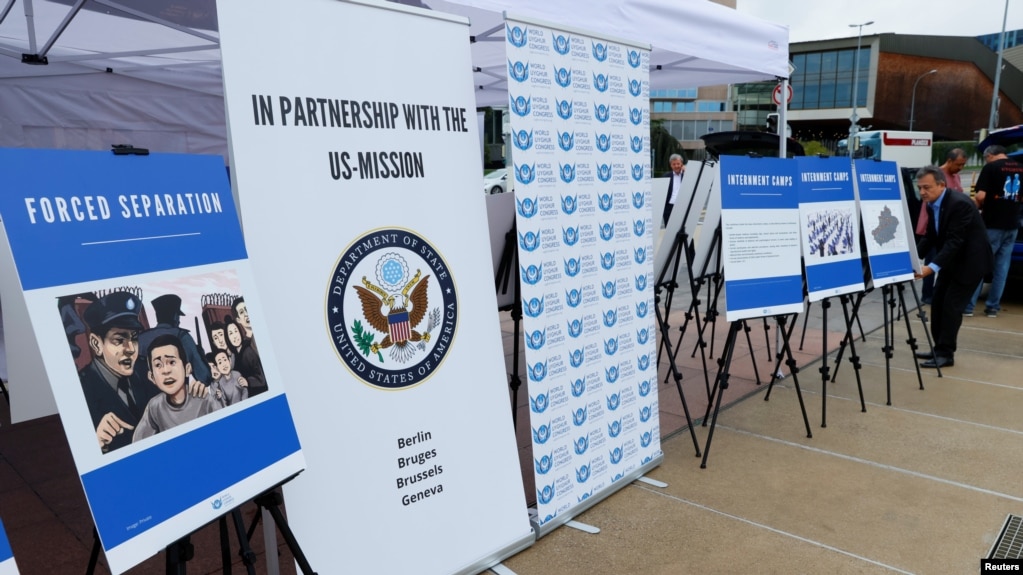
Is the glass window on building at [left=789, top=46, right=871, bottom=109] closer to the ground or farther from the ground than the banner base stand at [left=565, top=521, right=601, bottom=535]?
farther from the ground

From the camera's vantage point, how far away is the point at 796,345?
6.57 m

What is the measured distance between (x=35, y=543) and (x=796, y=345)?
6315 millimetres

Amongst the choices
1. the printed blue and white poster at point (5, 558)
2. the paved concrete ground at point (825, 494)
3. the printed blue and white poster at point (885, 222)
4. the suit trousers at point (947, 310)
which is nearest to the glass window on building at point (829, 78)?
the suit trousers at point (947, 310)

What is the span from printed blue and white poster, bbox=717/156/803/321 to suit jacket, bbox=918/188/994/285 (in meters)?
2.16

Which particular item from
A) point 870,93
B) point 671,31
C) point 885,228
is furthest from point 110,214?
point 870,93

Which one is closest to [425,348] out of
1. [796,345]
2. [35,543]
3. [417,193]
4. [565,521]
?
[417,193]

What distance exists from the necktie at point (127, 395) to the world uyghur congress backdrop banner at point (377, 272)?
0.60 meters

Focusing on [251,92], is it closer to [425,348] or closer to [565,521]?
[425,348]

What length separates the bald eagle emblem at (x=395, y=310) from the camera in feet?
7.75

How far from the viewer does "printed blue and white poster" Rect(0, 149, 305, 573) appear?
4.80 ft

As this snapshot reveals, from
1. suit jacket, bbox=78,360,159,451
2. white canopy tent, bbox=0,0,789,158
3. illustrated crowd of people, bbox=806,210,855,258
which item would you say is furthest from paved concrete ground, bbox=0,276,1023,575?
white canopy tent, bbox=0,0,789,158

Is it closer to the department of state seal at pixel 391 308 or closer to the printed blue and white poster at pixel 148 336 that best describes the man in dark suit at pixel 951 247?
the department of state seal at pixel 391 308

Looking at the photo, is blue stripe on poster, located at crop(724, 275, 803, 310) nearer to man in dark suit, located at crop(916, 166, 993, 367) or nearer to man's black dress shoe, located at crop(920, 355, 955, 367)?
man in dark suit, located at crop(916, 166, 993, 367)

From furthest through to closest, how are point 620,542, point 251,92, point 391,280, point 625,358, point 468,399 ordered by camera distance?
point 625,358
point 620,542
point 468,399
point 391,280
point 251,92
